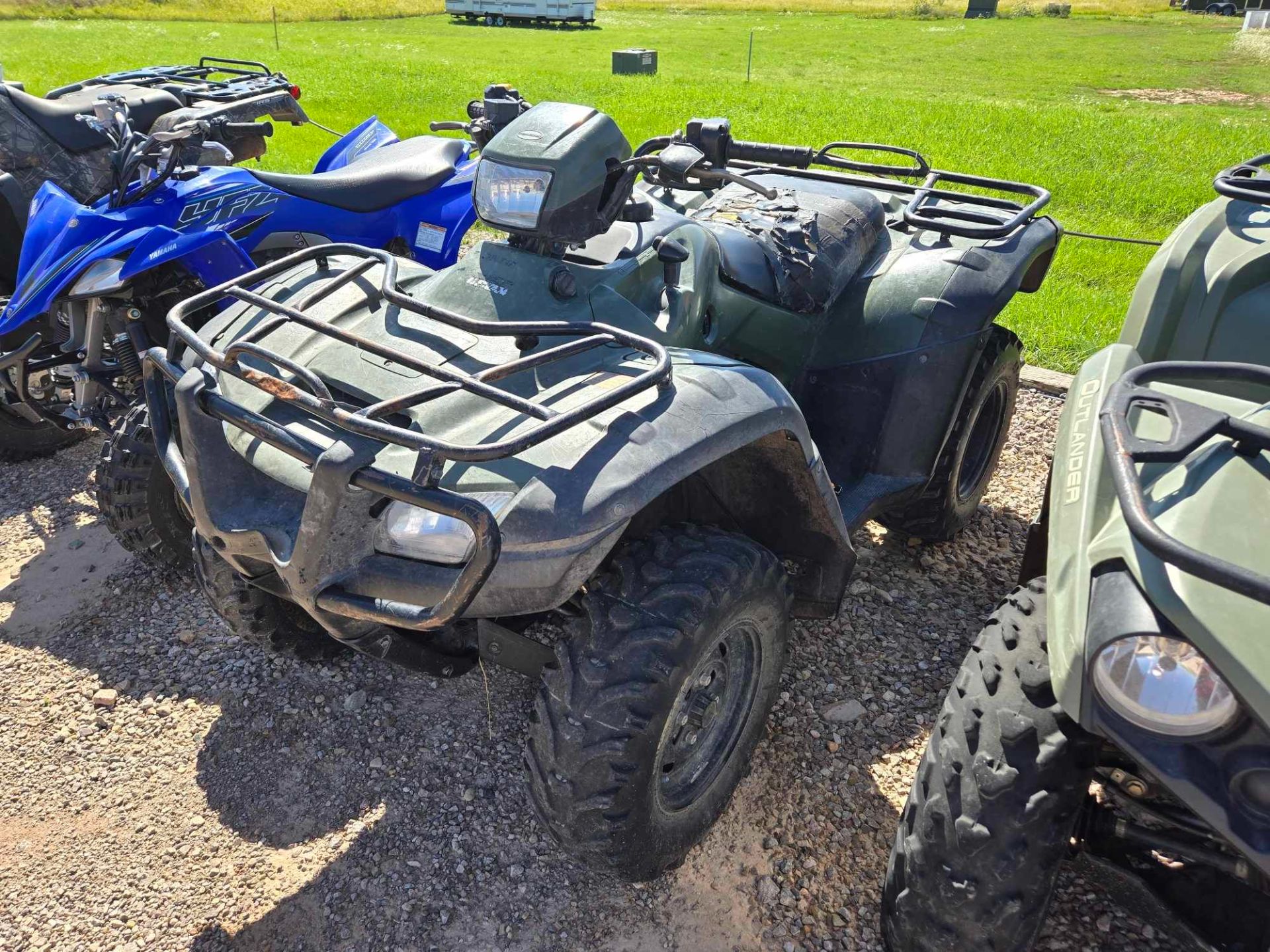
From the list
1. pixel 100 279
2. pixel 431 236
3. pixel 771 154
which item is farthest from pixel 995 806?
pixel 431 236

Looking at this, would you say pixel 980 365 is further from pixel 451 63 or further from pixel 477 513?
pixel 451 63

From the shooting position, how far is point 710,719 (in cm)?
263

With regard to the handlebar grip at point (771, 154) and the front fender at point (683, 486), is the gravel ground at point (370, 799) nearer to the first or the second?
the front fender at point (683, 486)

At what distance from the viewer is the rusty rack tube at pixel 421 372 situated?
1.85 metres

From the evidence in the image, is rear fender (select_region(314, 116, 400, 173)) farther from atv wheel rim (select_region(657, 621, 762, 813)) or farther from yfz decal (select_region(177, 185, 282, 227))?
atv wheel rim (select_region(657, 621, 762, 813))

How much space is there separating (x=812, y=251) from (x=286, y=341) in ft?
5.90

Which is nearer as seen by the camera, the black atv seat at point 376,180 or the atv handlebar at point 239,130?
the black atv seat at point 376,180

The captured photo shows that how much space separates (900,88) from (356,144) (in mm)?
15560

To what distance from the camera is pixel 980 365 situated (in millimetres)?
3600

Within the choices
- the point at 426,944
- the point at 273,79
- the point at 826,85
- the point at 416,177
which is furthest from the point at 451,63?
the point at 426,944

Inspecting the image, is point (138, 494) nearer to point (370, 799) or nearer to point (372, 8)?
point (370, 799)

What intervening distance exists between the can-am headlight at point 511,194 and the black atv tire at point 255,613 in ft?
3.89

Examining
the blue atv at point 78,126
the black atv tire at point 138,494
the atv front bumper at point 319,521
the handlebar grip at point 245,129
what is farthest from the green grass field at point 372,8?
the atv front bumper at point 319,521

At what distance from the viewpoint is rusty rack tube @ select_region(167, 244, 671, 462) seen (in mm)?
1854
